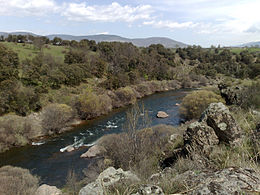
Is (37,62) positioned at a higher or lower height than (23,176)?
higher

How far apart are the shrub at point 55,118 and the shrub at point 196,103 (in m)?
19.4

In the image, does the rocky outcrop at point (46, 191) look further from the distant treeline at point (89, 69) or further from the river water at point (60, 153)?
the distant treeline at point (89, 69)

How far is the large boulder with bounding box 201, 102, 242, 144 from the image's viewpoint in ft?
18.4

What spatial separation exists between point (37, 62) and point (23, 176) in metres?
32.6

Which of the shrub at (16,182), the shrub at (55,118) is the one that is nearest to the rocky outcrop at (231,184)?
the shrub at (16,182)

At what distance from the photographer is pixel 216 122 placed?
6262mm

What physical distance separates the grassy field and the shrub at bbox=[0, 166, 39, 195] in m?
39.7

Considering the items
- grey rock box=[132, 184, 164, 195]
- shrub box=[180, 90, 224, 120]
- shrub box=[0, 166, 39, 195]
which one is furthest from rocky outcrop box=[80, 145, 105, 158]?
grey rock box=[132, 184, 164, 195]

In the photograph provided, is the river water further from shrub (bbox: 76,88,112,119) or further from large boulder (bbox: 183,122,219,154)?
large boulder (bbox: 183,122,219,154)

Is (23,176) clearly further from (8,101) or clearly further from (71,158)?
(8,101)

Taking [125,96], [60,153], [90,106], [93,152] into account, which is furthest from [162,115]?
[60,153]

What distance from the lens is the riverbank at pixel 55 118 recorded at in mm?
22109

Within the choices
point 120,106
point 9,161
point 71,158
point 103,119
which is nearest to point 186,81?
point 120,106

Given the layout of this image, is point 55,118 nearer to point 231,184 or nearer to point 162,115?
point 162,115
